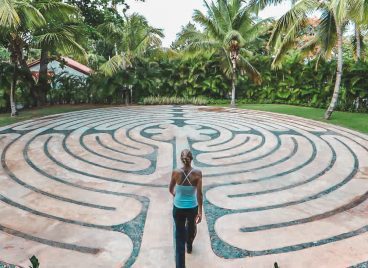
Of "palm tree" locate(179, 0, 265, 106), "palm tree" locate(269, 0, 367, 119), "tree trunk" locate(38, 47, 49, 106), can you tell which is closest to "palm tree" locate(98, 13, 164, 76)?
"palm tree" locate(179, 0, 265, 106)

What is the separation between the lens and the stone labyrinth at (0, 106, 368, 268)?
3988 millimetres

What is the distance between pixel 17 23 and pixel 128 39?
19.6 feet

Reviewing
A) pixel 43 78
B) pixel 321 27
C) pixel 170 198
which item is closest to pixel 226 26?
pixel 321 27

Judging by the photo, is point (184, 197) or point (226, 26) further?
point (226, 26)

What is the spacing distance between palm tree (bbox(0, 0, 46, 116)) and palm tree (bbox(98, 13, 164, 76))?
3572mm

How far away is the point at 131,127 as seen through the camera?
10.8 m

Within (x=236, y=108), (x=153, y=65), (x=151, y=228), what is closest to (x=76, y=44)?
(x=153, y=65)

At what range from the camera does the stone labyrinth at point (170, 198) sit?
399 centimetres

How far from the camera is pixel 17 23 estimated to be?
1078cm

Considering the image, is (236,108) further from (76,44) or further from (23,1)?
(23,1)

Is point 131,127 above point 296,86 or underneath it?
underneath

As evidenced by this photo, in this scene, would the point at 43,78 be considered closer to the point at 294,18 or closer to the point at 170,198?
the point at 294,18

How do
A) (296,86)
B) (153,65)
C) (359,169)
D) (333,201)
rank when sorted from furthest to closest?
(153,65), (296,86), (359,169), (333,201)

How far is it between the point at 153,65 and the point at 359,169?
43.8 ft
